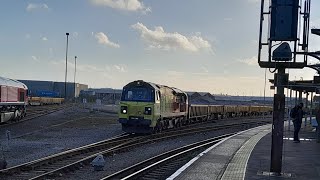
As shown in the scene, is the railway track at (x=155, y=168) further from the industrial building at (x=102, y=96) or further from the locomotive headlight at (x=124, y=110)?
the industrial building at (x=102, y=96)

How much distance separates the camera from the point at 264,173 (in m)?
10.2

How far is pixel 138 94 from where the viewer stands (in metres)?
23.5

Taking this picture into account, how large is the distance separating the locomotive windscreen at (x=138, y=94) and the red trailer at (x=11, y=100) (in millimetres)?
8573

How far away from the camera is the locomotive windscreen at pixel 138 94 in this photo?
75.9ft

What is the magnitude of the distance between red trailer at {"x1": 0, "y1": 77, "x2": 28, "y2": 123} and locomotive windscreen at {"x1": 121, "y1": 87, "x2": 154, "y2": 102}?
8.57m

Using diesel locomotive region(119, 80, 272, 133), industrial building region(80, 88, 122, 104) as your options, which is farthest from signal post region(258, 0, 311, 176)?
industrial building region(80, 88, 122, 104)

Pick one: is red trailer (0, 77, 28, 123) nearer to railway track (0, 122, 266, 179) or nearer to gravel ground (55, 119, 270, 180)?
gravel ground (55, 119, 270, 180)

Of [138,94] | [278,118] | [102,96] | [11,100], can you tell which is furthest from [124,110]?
[102,96]

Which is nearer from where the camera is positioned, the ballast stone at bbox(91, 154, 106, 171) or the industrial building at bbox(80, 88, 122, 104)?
the ballast stone at bbox(91, 154, 106, 171)

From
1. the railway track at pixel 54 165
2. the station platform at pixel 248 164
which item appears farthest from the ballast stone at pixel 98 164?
the station platform at pixel 248 164

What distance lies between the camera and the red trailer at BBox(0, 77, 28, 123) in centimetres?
2749

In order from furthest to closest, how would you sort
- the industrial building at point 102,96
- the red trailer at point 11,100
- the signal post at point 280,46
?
the industrial building at point 102,96, the red trailer at point 11,100, the signal post at point 280,46

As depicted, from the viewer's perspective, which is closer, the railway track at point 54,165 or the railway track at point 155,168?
the railway track at point 54,165

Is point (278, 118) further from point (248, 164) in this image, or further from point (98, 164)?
point (98, 164)
